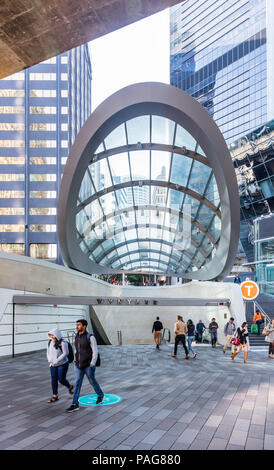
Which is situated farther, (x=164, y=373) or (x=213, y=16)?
(x=213, y=16)

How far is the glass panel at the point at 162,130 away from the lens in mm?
22281

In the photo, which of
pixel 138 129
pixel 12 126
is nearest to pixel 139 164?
pixel 138 129

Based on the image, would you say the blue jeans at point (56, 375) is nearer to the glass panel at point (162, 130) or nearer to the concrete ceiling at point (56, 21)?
the concrete ceiling at point (56, 21)

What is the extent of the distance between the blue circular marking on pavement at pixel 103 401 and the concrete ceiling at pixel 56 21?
6.27 m

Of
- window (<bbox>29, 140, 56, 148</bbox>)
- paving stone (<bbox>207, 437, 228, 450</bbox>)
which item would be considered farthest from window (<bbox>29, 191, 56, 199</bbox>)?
paving stone (<bbox>207, 437, 228, 450</bbox>)

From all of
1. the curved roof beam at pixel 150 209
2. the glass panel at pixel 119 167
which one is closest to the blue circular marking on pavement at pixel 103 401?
the glass panel at pixel 119 167

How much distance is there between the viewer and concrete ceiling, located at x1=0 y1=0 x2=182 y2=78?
5926 mm

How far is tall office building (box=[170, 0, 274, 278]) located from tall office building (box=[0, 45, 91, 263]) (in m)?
36.1

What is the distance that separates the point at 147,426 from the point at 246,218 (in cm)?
4648

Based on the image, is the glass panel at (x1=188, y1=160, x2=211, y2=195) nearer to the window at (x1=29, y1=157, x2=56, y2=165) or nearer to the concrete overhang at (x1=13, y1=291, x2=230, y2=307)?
the concrete overhang at (x1=13, y1=291, x2=230, y2=307)

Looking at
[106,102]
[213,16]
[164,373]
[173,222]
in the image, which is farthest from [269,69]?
[164,373]

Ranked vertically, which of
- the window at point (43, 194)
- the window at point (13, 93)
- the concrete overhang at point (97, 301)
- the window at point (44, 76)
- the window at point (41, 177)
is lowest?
the concrete overhang at point (97, 301)

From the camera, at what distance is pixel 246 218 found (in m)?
49.8

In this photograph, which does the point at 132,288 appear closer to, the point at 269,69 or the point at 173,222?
the point at 173,222
